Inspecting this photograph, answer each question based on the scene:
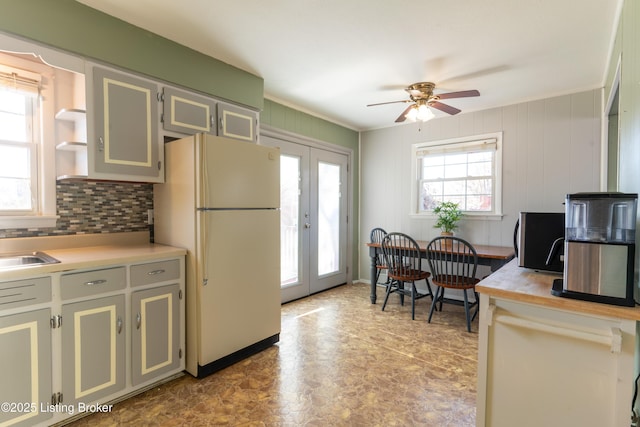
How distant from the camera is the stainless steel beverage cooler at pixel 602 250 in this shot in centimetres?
124

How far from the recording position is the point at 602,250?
127 centimetres

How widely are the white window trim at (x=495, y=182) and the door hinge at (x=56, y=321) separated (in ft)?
13.1

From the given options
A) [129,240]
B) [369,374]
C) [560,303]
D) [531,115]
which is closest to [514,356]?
[560,303]

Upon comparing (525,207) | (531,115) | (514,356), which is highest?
(531,115)

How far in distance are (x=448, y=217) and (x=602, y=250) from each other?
285 centimetres

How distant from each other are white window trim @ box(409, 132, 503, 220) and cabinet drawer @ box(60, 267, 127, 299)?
368 cm

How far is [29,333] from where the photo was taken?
1645 millimetres

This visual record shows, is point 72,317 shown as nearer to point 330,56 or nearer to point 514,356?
point 514,356

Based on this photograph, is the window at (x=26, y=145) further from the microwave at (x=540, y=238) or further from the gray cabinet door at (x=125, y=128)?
the microwave at (x=540, y=238)

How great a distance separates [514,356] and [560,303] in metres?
0.35

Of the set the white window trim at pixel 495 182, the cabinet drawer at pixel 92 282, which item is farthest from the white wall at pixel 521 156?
the cabinet drawer at pixel 92 282

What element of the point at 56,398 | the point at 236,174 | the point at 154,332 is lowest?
the point at 56,398

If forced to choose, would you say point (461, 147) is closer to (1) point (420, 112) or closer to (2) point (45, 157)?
(1) point (420, 112)

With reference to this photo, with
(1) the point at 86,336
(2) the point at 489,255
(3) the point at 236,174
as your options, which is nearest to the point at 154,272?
(1) the point at 86,336
